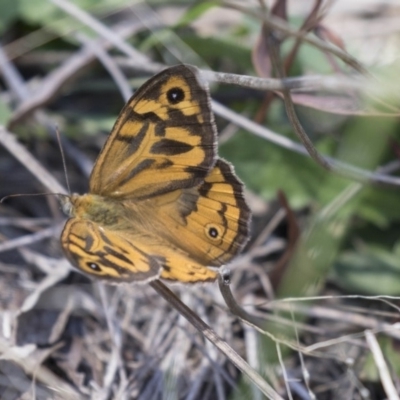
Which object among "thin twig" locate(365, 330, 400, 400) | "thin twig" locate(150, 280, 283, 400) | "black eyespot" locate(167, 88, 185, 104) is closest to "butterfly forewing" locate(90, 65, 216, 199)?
"black eyespot" locate(167, 88, 185, 104)

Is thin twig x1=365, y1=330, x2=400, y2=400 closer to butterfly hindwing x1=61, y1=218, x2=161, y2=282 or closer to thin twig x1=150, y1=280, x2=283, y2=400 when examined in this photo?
thin twig x1=150, y1=280, x2=283, y2=400

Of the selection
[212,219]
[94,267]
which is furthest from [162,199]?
[94,267]

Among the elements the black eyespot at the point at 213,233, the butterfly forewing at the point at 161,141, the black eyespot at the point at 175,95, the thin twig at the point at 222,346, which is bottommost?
the thin twig at the point at 222,346

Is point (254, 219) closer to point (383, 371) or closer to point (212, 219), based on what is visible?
point (212, 219)

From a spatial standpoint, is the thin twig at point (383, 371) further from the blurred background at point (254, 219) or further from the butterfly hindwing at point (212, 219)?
the butterfly hindwing at point (212, 219)

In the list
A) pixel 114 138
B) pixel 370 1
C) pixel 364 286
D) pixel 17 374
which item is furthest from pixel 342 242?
pixel 370 1

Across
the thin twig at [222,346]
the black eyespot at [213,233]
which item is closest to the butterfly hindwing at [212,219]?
the black eyespot at [213,233]

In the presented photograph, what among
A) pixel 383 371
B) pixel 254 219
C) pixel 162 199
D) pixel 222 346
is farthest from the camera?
pixel 254 219
